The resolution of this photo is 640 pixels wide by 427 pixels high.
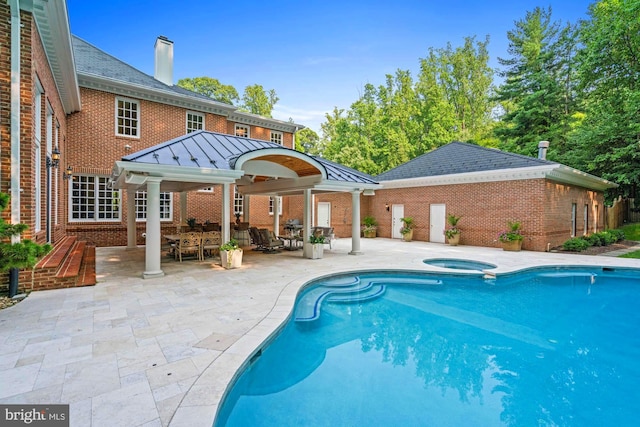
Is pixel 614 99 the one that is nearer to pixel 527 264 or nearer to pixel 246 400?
pixel 527 264

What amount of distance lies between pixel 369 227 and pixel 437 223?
4.31m

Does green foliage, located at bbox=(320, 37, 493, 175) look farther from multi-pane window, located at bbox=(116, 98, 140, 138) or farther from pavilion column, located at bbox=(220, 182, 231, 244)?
pavilion column, located at bbox=(220, 182, 231, 244)

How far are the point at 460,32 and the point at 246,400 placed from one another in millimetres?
35017

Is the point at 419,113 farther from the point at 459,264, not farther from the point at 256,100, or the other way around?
the point at 459,264

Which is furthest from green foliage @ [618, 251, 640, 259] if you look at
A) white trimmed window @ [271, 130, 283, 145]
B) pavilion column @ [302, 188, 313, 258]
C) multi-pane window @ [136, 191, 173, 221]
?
multi-pane window @ [136, 191, 173, 221]

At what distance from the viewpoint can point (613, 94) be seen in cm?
1709

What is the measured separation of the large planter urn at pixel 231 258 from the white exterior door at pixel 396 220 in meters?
11.9

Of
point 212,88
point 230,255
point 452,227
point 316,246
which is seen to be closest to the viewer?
point 230,255

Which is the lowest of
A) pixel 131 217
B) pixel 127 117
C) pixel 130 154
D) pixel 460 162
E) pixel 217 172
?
pixel 131 217

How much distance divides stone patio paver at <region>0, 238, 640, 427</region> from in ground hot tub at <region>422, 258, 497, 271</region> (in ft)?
16.7

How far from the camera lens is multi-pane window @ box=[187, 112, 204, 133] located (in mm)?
15453

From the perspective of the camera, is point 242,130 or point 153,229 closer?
point 153,229

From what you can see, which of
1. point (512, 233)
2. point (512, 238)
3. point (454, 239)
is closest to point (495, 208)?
point (512, 233)

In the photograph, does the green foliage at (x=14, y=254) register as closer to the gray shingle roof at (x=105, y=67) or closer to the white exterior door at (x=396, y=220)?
the gray shingle roof at (x=105, y=67)
